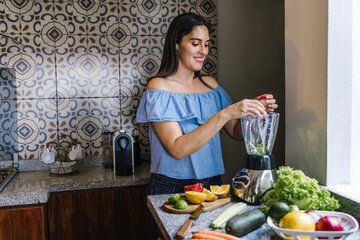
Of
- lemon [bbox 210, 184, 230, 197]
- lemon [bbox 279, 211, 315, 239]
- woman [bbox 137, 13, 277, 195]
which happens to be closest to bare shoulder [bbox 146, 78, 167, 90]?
woman [bbox 137, 13, 277, 195]

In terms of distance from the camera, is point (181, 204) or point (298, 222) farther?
point (181, 204)

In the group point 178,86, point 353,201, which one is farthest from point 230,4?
point 353,201

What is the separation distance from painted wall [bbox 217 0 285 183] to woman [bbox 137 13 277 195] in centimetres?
56

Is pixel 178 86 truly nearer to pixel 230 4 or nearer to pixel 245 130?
pixel 245 130

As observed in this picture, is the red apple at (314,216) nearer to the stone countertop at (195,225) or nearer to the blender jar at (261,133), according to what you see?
the stone countertop at (195,225)

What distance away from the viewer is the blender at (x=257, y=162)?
133 cm

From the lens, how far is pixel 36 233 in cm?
192

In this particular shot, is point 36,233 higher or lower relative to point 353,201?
lower

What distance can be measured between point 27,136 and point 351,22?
2076 mm

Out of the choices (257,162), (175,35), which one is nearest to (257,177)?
(257,162)

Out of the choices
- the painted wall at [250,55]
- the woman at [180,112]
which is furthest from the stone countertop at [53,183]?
the painted wall at [250,55]

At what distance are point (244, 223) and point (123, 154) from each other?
1.29 metres

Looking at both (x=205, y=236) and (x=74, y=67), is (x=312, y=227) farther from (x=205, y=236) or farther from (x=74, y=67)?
(x=74, y=67)

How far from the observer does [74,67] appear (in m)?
2.50
